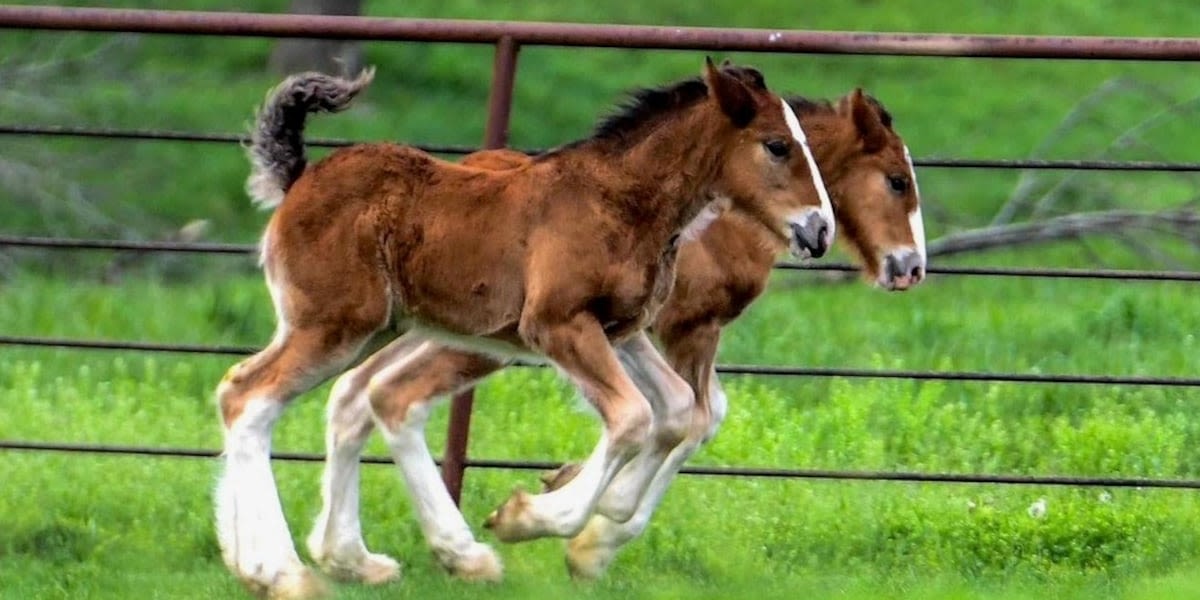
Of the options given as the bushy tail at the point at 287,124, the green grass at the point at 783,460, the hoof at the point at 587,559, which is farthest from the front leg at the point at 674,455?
the bushy tail at the point at 287,124

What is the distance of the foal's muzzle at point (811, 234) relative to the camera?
→ 19.0 feet

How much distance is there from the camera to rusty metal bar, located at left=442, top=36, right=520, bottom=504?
266 inches

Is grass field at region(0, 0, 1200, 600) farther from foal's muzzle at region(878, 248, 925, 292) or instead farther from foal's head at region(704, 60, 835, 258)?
foal's head at region(704, 60, 835, 258)

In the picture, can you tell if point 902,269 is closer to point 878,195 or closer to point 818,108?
point 878,195

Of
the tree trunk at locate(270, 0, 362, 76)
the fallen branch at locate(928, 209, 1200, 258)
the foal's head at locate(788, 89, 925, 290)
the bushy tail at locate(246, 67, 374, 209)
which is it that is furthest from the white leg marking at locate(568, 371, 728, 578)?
the tree trunk at locate(270, 0, 362, 76)

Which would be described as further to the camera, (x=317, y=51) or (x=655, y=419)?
(x=317, y=51)

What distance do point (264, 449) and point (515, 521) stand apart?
0.71 meters

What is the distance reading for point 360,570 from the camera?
628 centimetres

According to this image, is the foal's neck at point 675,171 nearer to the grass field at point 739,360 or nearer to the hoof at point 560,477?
the hoof at point 560,477

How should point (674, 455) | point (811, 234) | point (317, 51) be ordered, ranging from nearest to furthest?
point (811, 234), point (674, 455), point (317, 51)

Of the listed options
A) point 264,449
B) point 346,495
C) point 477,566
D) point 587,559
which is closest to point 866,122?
point 587,559

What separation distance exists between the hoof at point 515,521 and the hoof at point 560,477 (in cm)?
47

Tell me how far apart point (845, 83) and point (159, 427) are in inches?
360

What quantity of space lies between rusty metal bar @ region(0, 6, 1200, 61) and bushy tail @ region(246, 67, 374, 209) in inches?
15.2
